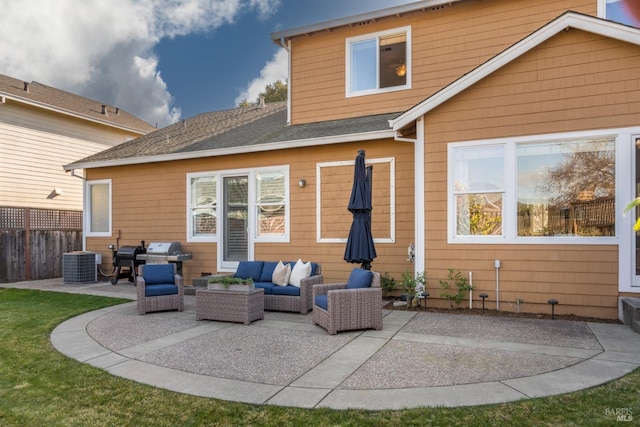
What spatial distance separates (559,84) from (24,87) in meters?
17.6

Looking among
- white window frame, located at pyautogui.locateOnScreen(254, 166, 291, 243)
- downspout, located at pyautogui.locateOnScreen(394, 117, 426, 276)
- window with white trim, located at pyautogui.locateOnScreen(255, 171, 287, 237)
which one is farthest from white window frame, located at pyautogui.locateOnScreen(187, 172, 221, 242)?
downspout, located at pyautogui.locateOnScreen(394, 117, 426, 276)

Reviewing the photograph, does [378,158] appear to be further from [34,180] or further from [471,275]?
[34,180]

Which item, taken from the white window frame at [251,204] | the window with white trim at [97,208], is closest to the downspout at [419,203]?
the white window frame at [251,204]

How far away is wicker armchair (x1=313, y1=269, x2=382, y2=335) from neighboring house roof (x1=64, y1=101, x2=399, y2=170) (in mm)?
3741

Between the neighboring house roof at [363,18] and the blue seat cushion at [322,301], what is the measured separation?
704 cm

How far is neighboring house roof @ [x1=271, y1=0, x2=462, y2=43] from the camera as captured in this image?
915 centimetres

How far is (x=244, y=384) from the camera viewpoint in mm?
3791

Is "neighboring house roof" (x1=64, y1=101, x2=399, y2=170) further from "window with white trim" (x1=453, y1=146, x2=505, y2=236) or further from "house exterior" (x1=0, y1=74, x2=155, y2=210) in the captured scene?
"house exterior" (x1=0, y1=74, x2=155, y2=210)

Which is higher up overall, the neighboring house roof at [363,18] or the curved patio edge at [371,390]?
the neighboring house roof at [363,18]

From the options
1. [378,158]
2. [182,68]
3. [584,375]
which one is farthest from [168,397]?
[182,68]

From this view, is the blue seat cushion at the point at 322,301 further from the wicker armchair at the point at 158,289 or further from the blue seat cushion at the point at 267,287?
the wicker armchair at the point at 158,289

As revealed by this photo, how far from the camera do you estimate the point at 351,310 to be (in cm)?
569

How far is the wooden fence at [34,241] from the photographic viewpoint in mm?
11367

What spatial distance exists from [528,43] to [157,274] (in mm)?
7622
